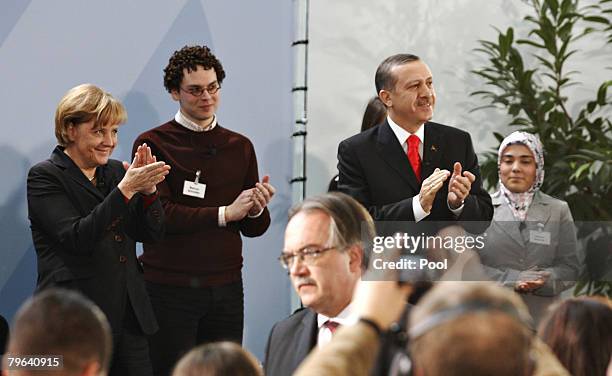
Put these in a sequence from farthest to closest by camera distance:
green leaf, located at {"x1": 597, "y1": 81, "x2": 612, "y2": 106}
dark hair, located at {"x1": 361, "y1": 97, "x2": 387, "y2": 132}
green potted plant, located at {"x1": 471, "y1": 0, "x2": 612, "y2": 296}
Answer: green leaf, located at {"x1": 597, "y1": 81, "x2": 612, "y2": 106} < green potted plant, located at {"x1": 471, "y1": 0, "x2": 612, "y2": 296} < dark hair, located at {"x1": 361, "y1": 97, "x2": 387, "y2": 132}

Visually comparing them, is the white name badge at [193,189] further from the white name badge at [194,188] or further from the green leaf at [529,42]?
the green leaf at [529,42]

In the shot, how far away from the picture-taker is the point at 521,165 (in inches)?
189

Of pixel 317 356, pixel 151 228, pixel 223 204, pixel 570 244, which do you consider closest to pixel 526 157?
pixel 570 244

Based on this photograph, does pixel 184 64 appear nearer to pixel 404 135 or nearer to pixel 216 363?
pixel 404 135

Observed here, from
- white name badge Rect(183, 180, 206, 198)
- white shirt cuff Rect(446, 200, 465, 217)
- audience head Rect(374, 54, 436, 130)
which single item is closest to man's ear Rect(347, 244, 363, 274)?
white shirt cuff Rect(446, 200, 465, 217)

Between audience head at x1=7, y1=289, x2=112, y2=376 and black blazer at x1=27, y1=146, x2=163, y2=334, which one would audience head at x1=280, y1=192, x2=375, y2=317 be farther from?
black blazer at x1=27, y1=146, x2=163, y2=334

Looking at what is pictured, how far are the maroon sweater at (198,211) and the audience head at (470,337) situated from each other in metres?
3.10

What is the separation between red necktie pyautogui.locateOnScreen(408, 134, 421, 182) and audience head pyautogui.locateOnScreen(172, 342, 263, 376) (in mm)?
2251

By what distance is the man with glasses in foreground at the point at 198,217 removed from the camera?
14.7ft

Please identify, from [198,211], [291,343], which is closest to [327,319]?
[291,343]

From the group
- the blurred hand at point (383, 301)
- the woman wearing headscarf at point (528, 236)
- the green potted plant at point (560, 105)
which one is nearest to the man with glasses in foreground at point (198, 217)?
the woman wearing headscarf at point (528, 236)

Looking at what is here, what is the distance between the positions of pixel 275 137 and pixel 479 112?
1.45 m

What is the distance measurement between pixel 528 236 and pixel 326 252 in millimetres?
1835

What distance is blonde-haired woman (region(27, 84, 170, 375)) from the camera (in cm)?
399
